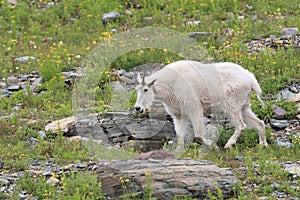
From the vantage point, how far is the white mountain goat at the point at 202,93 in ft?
42.3

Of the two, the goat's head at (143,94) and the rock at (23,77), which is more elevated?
the goat's head at (143,94)

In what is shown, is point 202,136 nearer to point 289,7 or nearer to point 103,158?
point 103,158

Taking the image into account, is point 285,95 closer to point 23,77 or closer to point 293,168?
point 293,168

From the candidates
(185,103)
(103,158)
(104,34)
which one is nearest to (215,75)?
(185,103)

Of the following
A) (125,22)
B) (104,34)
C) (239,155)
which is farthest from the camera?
(125,22)

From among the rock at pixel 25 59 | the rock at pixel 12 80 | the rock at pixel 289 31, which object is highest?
the rock at pixel 289 31

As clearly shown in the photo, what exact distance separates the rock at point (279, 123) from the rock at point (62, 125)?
418 cm

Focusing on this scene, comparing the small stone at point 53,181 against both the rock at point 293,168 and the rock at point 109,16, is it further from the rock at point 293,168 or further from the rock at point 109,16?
the rock at point 109,16

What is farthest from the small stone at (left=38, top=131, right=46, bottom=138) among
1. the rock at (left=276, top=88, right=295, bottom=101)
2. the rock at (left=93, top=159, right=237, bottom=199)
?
the rock at (left=276, top=88, right=295, bottom=101)

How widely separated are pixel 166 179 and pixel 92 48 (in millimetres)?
9157

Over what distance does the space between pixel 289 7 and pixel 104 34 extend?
5.92 m

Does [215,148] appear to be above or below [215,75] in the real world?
below

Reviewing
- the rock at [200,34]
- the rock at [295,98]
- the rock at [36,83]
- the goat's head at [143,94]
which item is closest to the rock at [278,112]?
the rock at [295,98]

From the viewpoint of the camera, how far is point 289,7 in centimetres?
2056
